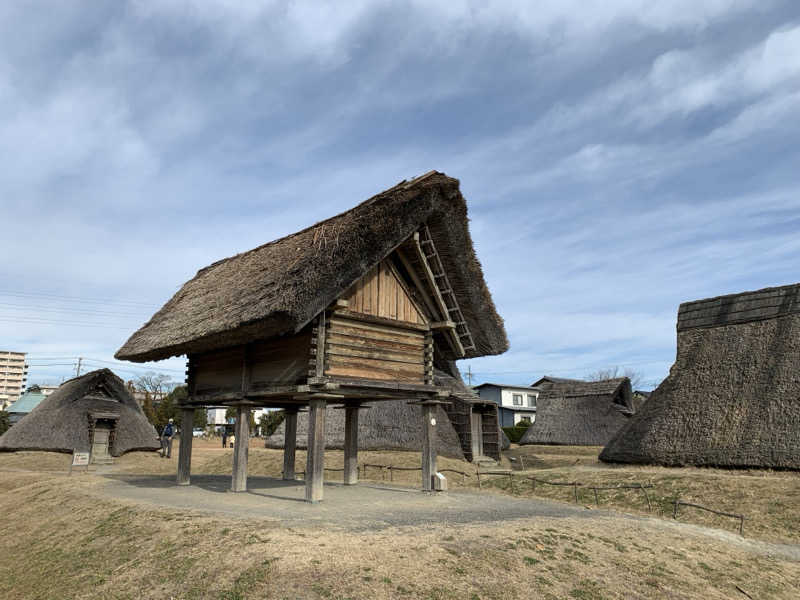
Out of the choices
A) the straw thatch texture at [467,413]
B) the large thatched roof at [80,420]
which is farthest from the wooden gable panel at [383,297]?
the large thatched roof at [80,420]

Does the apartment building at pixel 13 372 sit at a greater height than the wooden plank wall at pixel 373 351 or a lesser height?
→ greater

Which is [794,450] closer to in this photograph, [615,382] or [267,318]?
[267,318]

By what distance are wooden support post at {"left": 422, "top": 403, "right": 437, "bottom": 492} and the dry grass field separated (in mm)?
3902

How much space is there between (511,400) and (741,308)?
140 ft

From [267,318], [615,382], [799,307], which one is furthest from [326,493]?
[615,382]

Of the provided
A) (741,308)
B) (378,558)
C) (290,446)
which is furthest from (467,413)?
(378,558)

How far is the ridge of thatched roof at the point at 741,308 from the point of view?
832 inches

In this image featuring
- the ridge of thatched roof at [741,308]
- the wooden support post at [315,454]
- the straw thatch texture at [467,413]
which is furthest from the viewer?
the straw thatch texture at [467,413]

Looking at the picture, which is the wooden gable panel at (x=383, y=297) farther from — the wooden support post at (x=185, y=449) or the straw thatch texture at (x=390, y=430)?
the straw thatch texture at (x=390, y=430)

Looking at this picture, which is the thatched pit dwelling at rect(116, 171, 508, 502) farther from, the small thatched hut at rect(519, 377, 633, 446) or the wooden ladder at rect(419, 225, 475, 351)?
the small thatched hut at rect(519, 377, 633, 446)

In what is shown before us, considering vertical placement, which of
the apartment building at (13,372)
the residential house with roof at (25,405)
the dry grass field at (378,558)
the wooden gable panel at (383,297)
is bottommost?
the dry grass field at (378,558)

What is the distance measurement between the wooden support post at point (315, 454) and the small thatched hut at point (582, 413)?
2844 centimetres

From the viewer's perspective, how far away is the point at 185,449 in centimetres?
1584

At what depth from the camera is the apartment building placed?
18200cm
